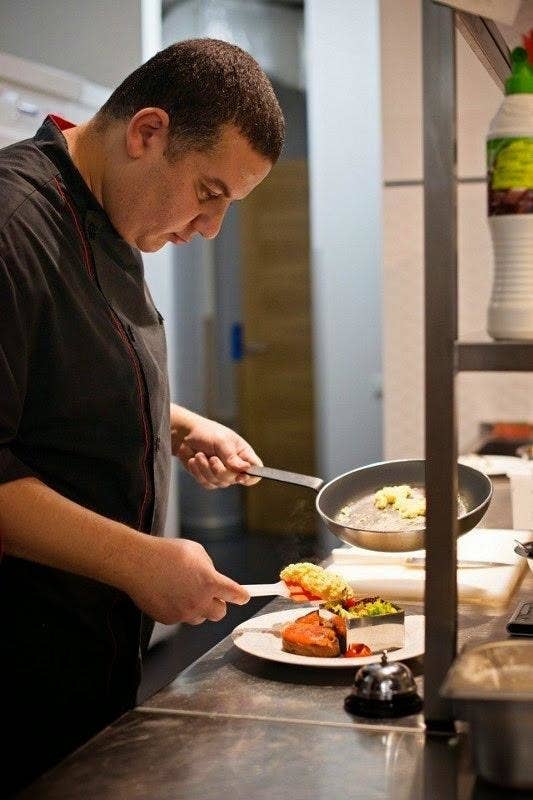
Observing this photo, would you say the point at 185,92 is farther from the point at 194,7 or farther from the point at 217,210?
the point at 194,7

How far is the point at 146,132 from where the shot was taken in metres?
1.51

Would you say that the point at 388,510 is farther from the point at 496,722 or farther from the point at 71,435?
the point at 496,722

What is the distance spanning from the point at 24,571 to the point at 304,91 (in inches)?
208

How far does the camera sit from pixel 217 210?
63.8 inches

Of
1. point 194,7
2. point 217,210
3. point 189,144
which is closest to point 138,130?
point 189,144

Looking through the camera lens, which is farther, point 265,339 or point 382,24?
point 265,339

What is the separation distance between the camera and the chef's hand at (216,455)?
1823 millimetres

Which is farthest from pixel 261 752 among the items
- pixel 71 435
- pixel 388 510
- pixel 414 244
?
pixel 414 244

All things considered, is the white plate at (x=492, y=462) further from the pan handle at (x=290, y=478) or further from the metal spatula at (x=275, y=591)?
the metal spatula at (x=275, y=591)

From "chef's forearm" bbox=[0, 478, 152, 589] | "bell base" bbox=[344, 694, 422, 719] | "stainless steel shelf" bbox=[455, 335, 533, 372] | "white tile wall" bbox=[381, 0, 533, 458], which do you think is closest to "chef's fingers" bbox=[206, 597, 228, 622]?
"chef's forearm" bbox=[0, 478, 152, 589]

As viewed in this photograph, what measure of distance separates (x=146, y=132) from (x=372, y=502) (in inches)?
26.6

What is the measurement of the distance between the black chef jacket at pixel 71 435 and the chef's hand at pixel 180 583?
204mm

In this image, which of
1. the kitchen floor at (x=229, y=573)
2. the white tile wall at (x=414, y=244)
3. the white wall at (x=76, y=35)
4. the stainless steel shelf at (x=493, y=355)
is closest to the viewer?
the stainless steel shelf at (x=493, y=355)

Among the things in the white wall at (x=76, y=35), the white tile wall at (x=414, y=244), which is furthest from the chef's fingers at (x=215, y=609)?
the white wall at (x=76, y=35)
